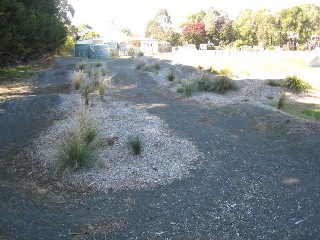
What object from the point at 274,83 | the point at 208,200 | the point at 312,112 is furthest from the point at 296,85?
the point at 208,200

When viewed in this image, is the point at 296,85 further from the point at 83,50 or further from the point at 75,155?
the point at 83,50

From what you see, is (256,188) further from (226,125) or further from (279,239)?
(226,125)

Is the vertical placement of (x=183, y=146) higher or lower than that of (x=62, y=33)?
lower

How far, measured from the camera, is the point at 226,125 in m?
7.67

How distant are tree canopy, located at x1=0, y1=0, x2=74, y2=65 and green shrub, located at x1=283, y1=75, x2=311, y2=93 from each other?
36.3ft

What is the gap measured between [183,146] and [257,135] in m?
1.84

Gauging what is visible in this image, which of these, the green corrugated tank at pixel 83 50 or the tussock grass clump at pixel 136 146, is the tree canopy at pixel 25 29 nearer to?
the green corrugated tank at pixel 83 50

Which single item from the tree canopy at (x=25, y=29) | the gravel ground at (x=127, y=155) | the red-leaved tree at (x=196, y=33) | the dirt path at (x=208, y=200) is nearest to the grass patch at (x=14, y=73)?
the tree canopy at (x=25, y=29)

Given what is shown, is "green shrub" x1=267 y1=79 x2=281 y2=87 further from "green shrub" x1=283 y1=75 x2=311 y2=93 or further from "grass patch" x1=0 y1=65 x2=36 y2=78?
"grass patch" x1=0 y1=65 x2=36 y2=78

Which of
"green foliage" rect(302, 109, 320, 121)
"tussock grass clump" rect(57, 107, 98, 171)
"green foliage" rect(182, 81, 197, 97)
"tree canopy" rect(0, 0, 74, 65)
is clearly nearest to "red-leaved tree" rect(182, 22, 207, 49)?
"tree canopy" rect(0, 0, 74, 65)

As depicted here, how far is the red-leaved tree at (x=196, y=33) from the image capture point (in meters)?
54.3

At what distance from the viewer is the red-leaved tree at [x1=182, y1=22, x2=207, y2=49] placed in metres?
54.3

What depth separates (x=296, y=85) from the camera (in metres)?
13.4

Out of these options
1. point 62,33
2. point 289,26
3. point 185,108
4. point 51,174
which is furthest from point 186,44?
point 51,174
